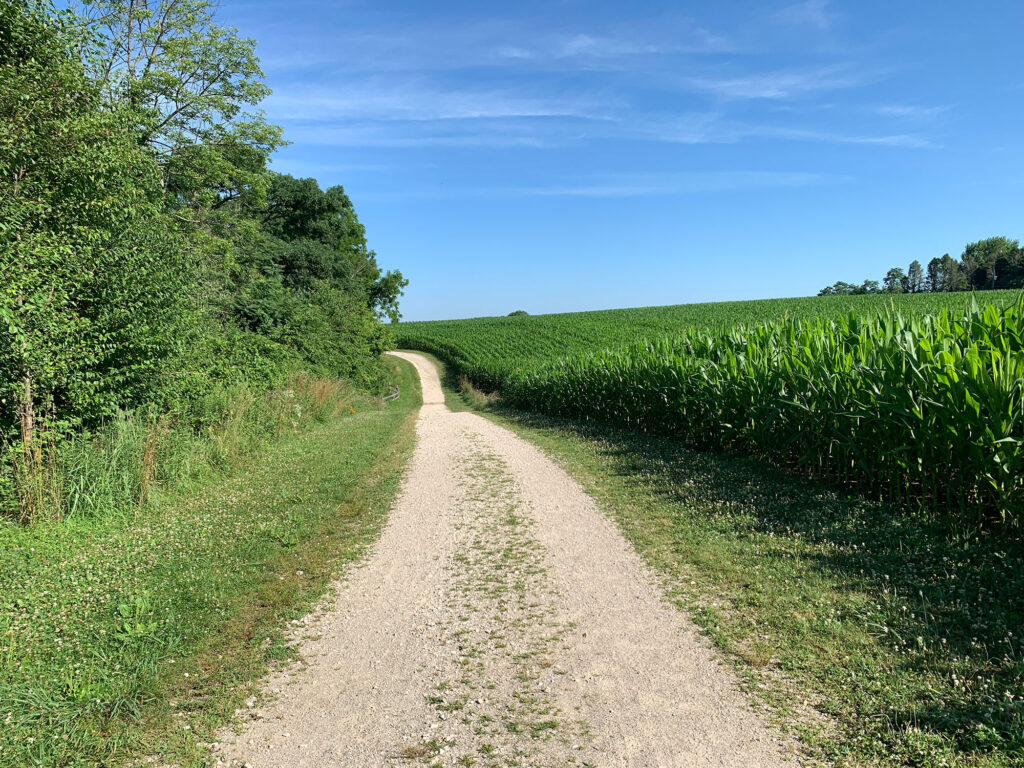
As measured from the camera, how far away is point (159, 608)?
4637 millimetres

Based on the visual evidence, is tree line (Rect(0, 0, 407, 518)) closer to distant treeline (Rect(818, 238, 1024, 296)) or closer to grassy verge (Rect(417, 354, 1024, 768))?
grassy verge (Rect(417, 354, 1024, 768))

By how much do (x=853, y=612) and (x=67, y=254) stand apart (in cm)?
950

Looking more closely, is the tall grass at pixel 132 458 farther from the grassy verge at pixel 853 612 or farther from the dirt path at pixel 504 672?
the grassy verge at pixel 853 612

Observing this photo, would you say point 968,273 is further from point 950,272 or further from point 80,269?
point 80,269

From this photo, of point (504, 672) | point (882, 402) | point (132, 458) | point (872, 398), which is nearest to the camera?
point (504, 672)

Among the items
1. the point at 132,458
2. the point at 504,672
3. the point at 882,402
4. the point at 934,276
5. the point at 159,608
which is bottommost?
the point at 504,672

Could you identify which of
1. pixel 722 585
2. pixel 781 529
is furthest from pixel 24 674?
pixel 781 529

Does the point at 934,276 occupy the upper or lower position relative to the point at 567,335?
upper

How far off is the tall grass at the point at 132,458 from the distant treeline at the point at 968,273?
6958 centimetres

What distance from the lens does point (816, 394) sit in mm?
7340

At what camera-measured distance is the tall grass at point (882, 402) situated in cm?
518

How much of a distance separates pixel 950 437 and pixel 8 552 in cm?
942

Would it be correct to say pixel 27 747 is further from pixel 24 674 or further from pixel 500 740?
pixel 500 740

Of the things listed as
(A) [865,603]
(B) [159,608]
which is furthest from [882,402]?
(B) [159,608]
